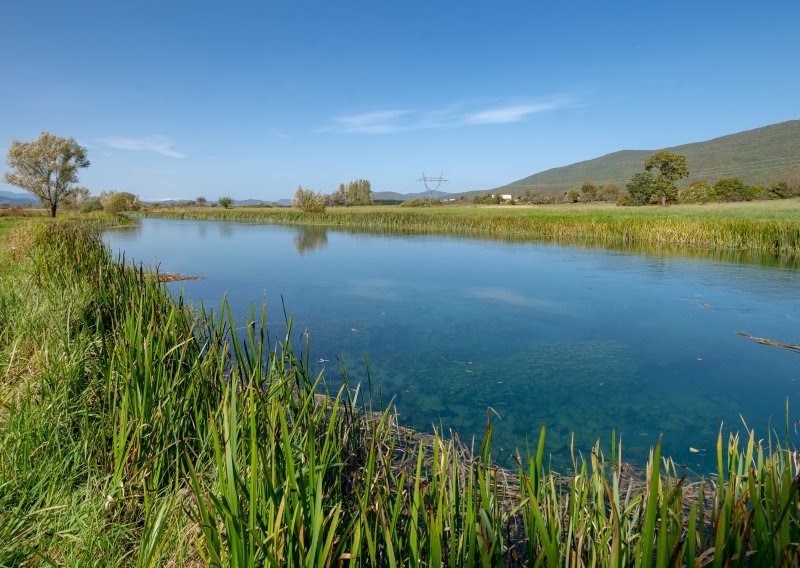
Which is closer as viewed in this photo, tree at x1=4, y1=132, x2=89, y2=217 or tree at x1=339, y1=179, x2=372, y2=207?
tree at x1=4, y1=132, x2=89, y2=217

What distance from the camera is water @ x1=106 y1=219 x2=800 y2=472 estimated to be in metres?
4.61

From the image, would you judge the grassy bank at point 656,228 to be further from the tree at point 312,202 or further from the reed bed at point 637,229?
the tree at point 312,202

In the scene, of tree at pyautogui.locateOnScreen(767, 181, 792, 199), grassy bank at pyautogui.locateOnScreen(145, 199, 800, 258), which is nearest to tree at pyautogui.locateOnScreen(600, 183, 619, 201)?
tree at pyautogui.locateOnScreen(767, 181, 792, 199)

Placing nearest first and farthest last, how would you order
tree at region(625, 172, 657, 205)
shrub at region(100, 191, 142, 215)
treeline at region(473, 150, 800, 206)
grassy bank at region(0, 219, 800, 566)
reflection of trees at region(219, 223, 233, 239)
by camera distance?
1. grassy bank at region(0, 219, 800, 566)
2. reflection of trees at region(219, 223, 233, 239)
3. treeline at region(473, 150, 800, 206)
4. tree at region(625, 172, 657, 205)
5. shrub at region(100, 191, 142, 215)

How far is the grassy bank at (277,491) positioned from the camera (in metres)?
1.45

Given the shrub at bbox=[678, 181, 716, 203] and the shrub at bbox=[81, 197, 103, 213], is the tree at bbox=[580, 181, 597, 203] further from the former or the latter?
the shrub at bbox=[81, 197, 103, 213]

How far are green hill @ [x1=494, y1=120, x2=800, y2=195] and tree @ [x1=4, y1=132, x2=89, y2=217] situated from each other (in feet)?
342

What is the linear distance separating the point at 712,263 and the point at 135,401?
17.6 m

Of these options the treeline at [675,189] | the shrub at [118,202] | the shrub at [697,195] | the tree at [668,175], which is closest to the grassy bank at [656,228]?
the tree at [668,175]

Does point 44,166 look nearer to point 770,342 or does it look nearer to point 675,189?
point 770,342

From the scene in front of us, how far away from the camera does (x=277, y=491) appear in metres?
1.62

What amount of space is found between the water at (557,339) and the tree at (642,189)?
34.9 meters

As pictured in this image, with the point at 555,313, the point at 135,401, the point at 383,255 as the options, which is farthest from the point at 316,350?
the point at 383,255

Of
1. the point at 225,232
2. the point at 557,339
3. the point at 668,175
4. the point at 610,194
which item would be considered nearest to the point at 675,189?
the point at 668,175
